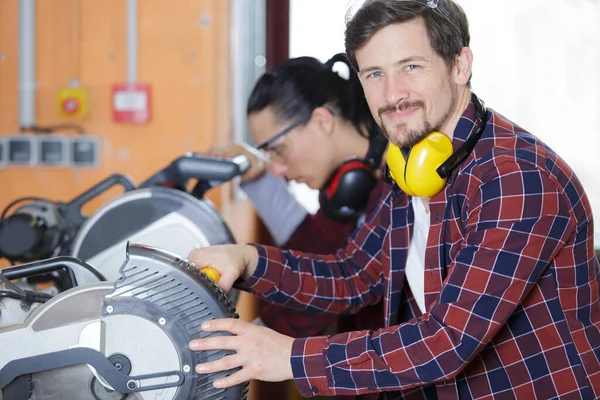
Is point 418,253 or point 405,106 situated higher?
point 405,106

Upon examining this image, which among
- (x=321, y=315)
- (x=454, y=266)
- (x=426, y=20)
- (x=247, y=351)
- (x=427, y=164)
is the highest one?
(x=426, y=20)

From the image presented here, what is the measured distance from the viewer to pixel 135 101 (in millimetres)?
2283

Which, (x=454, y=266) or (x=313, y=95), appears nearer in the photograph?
(x=454, y=266)

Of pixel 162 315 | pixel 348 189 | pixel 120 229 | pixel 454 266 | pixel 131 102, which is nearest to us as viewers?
pixel 162 315

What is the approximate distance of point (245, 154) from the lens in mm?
2104

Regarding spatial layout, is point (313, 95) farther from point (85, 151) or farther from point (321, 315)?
point (85, 151)

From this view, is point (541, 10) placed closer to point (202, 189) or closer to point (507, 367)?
point (202, 189)

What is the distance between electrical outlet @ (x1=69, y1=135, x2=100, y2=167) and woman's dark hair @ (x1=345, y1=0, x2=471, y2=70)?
1313mm

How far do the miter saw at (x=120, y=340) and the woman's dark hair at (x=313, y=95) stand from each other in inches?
35.7

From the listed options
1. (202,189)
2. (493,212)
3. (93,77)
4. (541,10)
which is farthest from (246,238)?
(493,212)

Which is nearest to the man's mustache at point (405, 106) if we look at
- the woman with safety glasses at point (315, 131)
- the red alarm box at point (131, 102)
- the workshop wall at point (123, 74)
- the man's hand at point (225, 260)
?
the man's hand at point (225, 260)

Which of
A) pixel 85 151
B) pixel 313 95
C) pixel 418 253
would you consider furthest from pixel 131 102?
pixel 418 253

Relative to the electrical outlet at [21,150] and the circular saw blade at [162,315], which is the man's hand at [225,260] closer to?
the circular saw blade at [162,315]

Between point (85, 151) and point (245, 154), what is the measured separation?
600 millimetres
